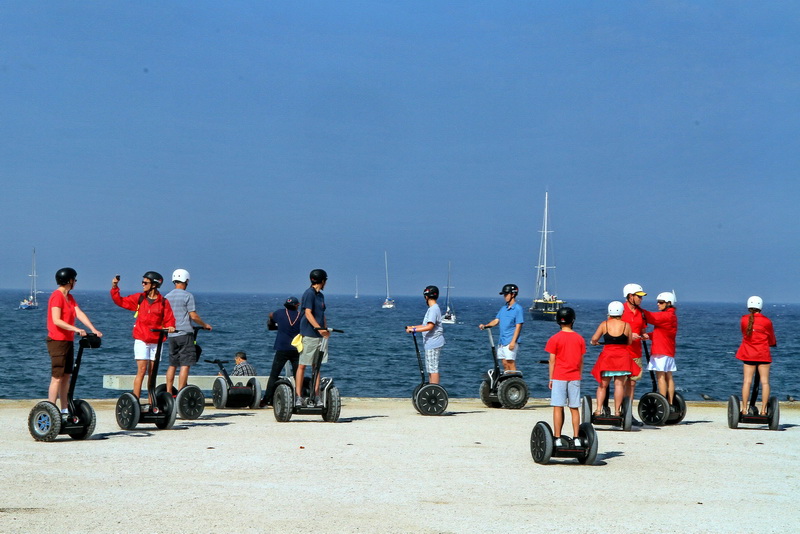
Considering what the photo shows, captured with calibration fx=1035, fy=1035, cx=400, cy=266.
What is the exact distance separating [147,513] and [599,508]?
135 inches

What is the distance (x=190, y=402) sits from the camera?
13812mm

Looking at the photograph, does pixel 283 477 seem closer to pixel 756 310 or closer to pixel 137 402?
pixel 137 402

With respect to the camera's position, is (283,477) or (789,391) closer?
(283,477)

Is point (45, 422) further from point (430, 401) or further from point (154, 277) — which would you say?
point (430, 401)

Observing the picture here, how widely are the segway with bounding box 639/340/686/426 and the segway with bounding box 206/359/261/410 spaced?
5713mm

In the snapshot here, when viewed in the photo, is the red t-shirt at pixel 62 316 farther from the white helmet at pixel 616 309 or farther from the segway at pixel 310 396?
the white helmet at pixel 616 309

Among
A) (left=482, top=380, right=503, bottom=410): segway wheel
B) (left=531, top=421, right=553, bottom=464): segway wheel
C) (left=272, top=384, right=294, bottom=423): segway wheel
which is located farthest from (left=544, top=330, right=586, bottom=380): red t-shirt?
(left=482, top=380, right=503, bottom=410): segway wheel

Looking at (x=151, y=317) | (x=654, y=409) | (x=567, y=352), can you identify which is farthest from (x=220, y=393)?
(x=567, y=352)

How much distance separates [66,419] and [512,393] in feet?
24.3

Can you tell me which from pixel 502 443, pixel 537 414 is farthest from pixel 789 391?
pixel 502 443

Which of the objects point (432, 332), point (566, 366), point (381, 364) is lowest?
point (381, 364)

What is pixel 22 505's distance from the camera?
7.70m

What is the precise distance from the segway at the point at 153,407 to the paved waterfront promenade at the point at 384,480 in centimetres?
22

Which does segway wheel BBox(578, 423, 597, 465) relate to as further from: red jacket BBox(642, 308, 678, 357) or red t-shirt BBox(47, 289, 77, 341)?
red t-shirt BBox(47, 289, 77, 341)
